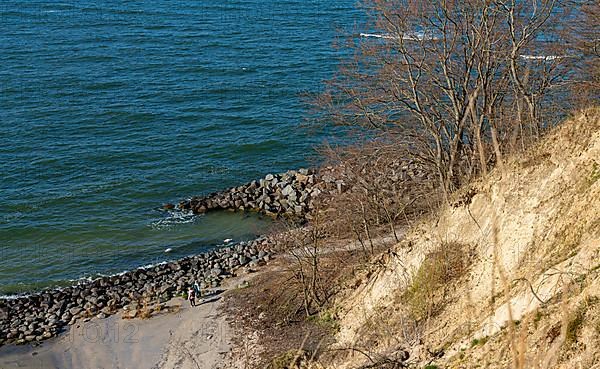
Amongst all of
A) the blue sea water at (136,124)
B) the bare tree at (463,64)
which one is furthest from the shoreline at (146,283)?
the bare tree at (463,64)

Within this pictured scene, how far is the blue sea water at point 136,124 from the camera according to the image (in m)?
40.2

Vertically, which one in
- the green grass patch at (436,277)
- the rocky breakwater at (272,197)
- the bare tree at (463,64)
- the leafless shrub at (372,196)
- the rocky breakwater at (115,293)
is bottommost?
the rocky breakwater at (115,293)

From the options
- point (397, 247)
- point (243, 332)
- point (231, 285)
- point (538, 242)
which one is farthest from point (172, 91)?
point (538, 242)

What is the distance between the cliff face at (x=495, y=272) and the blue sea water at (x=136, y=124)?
1898 centimetres

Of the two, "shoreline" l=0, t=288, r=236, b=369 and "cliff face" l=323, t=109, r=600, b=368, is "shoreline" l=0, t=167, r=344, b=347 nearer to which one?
"shoreline" l=0, t=288, r=236, b=369

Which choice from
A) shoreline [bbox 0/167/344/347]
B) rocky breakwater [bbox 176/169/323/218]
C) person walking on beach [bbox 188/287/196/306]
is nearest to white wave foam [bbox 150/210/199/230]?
rocky breakwater [bbox 176/169/323/218]

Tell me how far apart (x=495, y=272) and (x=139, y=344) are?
53.7 ft

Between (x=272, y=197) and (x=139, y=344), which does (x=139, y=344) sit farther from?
(x=272, y=197)

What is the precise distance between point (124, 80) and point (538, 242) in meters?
49.9

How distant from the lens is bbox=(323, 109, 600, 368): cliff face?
12.5 metres

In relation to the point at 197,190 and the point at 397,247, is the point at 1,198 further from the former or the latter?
the point at 397,247

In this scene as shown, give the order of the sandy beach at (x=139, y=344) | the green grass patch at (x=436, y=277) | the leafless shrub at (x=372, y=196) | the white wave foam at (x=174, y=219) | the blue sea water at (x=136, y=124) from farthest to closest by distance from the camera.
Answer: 1. the white wave foam at (x=174, y=219)
2. the blue sea water at (x=136, y=124)
3. the leafless shrub at (x=372, y=196)
4. the sandy beach at (x=139, y=344)
5. the green grass patch at (x=436, y=277)

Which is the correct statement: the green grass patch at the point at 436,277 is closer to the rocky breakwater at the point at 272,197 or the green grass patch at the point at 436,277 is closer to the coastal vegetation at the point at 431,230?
the coastal vegetation at the point at 431,230

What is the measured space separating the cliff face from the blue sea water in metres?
19.0
